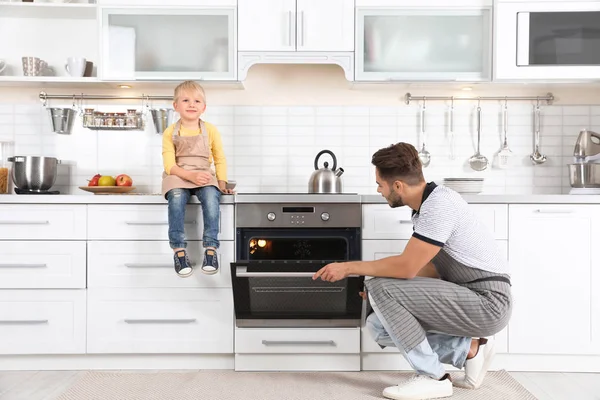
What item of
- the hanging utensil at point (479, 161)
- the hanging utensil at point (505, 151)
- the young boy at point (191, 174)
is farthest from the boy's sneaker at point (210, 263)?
the hanging utensil at point (505, 151)

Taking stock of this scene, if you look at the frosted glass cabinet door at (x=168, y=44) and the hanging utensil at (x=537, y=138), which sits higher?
the frosted glass cabinet door at (x=168, y=44)

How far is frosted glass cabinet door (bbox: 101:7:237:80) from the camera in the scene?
337 centimetres

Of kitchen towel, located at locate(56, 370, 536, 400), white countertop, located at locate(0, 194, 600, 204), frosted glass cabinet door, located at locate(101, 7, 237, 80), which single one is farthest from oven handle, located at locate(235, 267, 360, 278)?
frosted glass cabinet door, located at locate(101, 7, 237, 80)

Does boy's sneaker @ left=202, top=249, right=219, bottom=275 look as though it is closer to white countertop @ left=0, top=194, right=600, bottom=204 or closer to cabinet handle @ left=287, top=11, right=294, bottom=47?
white countertop @ left=0, top=194, right=600, bottom=204

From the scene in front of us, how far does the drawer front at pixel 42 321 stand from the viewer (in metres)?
3.04

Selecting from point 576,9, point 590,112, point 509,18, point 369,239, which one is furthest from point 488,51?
point 369,239

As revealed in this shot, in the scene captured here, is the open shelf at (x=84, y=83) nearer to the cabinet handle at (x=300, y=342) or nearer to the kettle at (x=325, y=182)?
the kettle at (x=325, y=182)

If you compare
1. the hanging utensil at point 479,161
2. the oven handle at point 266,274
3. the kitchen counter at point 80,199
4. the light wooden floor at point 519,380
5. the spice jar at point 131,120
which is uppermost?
the spice jar at point 131,120

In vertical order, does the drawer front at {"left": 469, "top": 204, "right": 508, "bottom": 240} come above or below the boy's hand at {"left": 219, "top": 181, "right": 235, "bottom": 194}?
below

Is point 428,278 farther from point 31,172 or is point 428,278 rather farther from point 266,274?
point 31,172

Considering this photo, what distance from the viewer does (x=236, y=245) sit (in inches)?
120

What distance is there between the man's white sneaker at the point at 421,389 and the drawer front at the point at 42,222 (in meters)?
1.59

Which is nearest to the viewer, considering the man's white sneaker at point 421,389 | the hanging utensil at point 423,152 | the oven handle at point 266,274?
the man's white sneaker at point 421,389

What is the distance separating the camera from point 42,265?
9.98 ft
